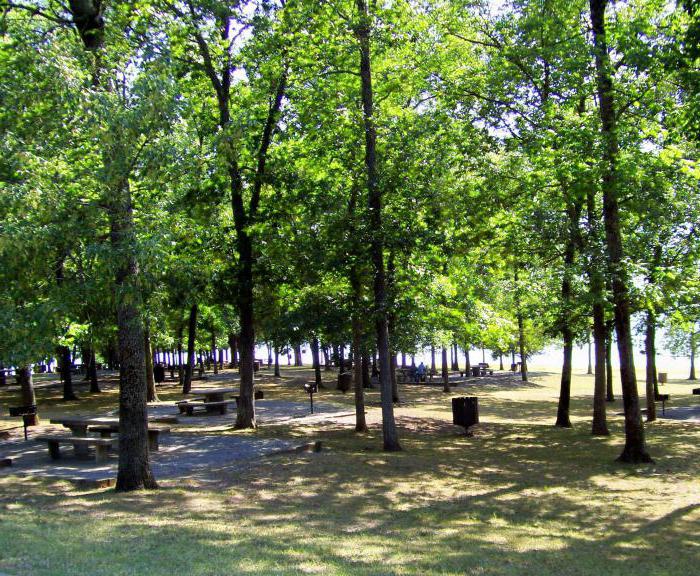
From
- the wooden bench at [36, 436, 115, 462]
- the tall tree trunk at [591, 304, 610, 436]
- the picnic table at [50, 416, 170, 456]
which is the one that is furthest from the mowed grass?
the picnic table at [50, 416, 170, 456]

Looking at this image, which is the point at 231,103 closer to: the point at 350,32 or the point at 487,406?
the point at 350,32

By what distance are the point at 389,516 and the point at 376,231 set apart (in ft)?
22.7


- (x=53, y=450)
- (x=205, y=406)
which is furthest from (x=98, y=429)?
(x=205, y=406)

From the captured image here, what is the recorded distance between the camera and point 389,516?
8.60 meters

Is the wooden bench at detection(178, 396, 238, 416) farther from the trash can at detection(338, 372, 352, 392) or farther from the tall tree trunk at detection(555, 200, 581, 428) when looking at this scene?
the tall tree trunk at detection(555, 200, 581, 428)

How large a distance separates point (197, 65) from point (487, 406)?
17148mm

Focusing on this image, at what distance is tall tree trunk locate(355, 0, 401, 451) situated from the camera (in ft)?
47.3

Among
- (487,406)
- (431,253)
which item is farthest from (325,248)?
(487,406)

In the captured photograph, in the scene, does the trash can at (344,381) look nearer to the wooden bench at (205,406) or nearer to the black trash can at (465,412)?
the wooden bench at (205,406)

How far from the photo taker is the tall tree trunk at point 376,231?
14.4 metres

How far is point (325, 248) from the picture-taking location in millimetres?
14711

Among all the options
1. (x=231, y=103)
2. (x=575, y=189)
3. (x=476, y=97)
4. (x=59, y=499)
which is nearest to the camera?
(x=59, y=499)

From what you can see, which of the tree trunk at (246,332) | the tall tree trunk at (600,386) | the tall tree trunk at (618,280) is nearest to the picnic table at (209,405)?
the tree trunk at (246,332)

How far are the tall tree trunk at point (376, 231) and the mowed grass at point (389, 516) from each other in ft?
2.96
